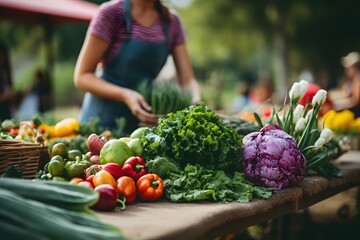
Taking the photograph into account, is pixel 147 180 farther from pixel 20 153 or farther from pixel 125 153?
pixel 20 153

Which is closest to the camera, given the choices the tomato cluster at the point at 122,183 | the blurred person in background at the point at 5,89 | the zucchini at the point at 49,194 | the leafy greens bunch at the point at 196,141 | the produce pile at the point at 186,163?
the zucchini at the point at 49,194

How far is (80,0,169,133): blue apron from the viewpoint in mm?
3438

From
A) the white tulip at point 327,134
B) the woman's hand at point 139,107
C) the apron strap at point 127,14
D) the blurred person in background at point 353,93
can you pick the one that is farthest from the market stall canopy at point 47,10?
the white tulip at point 327,134

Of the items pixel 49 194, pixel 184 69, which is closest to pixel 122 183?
pixel 49 194

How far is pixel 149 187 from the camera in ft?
7.16

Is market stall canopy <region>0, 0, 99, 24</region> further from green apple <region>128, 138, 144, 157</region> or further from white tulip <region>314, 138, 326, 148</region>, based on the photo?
white tulip <region>314, 138, 326, 148</region>

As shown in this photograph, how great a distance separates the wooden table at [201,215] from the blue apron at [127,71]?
1.46 meters

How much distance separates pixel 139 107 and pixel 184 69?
835mm

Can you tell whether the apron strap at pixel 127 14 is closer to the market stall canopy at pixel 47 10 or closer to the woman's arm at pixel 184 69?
the woman's arm at pixel 184 69

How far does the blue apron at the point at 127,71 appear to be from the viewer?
11.3 ft

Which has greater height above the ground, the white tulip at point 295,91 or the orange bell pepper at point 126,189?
the white tulip at point 295,91

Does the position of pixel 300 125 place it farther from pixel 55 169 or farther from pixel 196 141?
pixel 55 169

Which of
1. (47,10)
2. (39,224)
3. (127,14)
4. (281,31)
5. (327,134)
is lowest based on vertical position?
(39,224)

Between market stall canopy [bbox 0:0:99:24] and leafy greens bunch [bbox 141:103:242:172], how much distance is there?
634 centimetres
